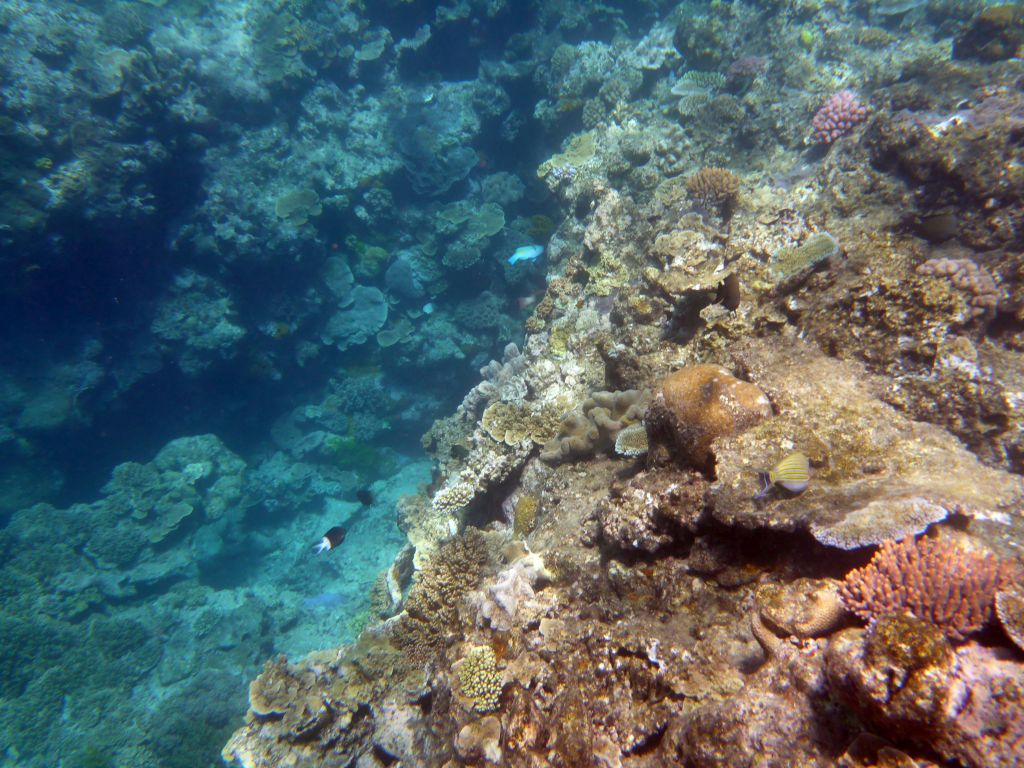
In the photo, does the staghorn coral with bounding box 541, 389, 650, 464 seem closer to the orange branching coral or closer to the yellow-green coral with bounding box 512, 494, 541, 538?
the yellow-green coral with bounding box 512, 494, 541, 538

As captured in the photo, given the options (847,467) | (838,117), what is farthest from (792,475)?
(838,117)

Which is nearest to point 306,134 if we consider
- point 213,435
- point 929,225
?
point 213,435

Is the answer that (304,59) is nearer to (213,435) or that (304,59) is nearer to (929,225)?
(213,435)

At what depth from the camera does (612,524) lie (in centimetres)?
346

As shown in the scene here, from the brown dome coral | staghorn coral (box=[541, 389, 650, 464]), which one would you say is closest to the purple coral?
staghorn coral (box=[541, 389, 650, 464])

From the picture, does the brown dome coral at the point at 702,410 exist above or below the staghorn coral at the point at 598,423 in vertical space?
above

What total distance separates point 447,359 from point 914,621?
12.8 meters

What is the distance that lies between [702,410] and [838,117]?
7535 millimetres

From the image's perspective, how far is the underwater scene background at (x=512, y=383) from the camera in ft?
8.27

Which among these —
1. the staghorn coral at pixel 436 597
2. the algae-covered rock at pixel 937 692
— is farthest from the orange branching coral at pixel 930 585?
the staghorn coral at pixel 436 597

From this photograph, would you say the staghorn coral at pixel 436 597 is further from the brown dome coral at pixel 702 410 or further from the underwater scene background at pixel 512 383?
the brown dome coral at pixel 702 410

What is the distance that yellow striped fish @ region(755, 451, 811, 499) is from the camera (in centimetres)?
264

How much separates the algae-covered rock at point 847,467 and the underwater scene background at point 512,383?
0.09 ft

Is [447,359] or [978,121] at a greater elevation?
[978,121]
